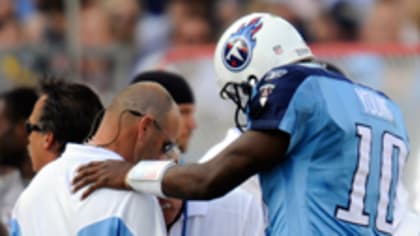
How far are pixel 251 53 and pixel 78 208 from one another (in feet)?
2.79

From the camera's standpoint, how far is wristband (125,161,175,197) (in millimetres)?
4477

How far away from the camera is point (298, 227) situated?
4.47 meters

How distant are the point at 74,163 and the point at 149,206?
1.17 feet

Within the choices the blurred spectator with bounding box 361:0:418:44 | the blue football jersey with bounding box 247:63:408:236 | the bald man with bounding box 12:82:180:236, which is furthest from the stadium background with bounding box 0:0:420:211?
the blue football jersey with bounding box 247:63:408:236

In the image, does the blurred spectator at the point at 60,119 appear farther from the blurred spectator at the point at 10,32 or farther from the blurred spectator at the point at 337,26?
the blurred spectator at the point at 10,32

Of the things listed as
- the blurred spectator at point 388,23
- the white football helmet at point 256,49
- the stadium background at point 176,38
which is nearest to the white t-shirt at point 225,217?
the white football helmet at point 256,49

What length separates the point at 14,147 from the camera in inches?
287

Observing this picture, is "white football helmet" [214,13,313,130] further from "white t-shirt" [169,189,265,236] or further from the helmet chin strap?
"white t-shirt" [169,189,265,236]

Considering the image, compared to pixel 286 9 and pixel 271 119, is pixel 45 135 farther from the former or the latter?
pixel 286 9

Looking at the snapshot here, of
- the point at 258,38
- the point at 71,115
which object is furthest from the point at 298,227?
the point at 71,115

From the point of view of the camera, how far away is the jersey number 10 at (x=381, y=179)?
14.7ft

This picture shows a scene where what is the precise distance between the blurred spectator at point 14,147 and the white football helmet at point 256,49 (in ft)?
9.06

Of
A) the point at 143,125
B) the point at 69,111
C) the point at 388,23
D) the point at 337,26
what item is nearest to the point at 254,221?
the point at 143,125

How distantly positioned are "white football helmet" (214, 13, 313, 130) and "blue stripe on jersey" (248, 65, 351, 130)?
0.55 ft
